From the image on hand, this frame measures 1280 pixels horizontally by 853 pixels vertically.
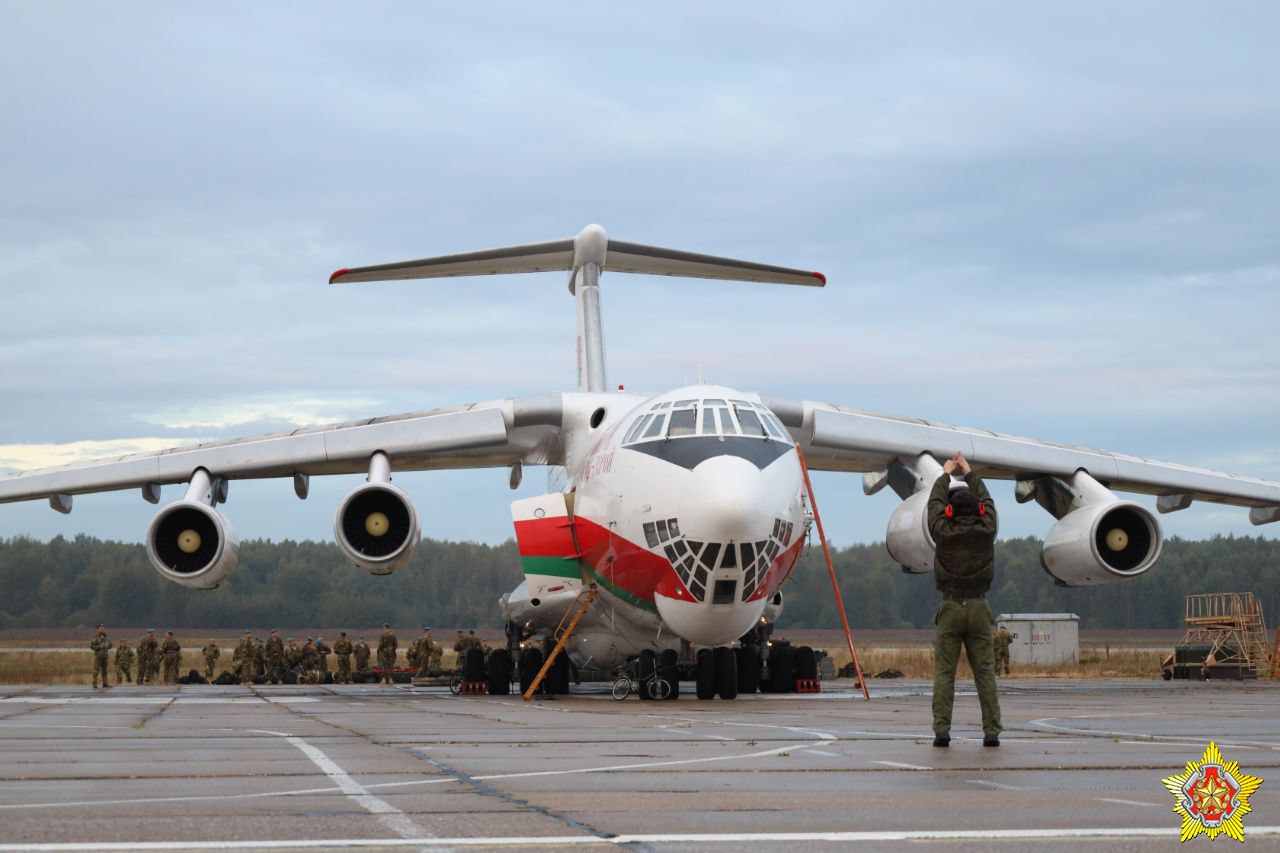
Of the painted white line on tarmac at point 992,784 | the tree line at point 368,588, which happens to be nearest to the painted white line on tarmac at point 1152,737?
the painted white line on tarmac at point 992,784

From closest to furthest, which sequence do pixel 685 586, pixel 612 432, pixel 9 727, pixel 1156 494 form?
pixel 9 727, pixel 685 586, pixel 612 432, pixel 1156 494

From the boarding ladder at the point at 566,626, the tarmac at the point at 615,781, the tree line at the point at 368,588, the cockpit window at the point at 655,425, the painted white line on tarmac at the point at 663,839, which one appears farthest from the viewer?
the tree line at the point at 368,588

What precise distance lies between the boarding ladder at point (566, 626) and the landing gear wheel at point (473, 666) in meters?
1.61

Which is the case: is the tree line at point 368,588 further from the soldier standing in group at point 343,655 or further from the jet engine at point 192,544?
the jet engine at point 192,544

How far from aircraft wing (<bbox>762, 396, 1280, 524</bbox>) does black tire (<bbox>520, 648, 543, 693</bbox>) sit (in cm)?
417

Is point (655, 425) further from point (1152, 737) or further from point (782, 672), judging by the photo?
point (1152, 737)

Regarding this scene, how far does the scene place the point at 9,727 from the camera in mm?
10227

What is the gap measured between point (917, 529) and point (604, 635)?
3858mm

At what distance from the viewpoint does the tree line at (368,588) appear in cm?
5272

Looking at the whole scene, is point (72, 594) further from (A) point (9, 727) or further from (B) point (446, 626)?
(A) point (9, 727)

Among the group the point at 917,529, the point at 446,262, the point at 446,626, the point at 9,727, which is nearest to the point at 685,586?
the point at 917,529

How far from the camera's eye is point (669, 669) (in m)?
15.5

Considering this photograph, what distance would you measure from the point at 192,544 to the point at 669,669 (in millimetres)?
5925

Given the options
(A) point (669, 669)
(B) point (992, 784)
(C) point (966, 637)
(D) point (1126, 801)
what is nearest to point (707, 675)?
(A) point (669, 669)
